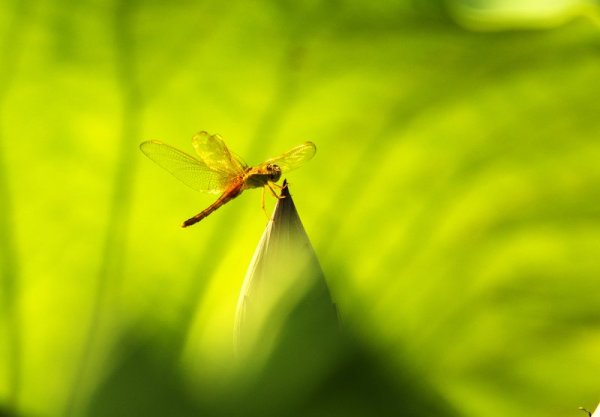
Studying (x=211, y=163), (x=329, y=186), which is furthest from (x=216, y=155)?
(x=329, y=186)

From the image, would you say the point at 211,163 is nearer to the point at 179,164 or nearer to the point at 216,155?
the point at 216,155

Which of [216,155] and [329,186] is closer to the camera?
[329,186]

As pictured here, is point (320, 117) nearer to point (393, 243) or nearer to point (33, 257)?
point (393, 243)

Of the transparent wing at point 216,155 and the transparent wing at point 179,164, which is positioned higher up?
the transparent wing at point 216,155

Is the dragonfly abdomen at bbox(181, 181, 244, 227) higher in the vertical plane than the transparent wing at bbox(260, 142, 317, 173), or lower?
lower

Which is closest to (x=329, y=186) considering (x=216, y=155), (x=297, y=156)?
(x=297, y=156)
